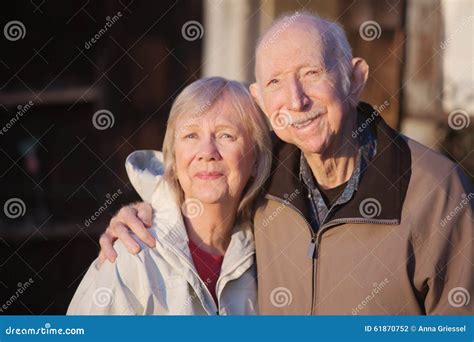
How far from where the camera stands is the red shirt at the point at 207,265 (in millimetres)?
2926

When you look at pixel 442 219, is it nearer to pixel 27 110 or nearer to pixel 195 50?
pixel 195 50

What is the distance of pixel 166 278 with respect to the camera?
9.43 ft

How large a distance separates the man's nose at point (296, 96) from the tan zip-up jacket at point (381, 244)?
10.5 inches

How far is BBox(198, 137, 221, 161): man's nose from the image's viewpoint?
112 inches

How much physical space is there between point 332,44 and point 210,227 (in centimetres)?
82

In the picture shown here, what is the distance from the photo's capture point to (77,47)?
341 centimetres

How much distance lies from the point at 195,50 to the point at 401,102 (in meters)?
0.91

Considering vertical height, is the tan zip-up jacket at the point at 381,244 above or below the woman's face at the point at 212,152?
below

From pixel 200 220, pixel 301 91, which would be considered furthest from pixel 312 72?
pixel 200 220

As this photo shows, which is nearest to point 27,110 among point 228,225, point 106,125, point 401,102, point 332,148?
point 106,125

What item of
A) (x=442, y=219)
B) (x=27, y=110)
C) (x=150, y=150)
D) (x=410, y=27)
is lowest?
(x=442, y=219)

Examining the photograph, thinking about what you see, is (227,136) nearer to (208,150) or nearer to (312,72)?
(208,150)

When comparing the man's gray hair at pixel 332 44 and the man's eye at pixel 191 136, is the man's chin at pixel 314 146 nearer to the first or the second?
the man's gray hair at pixel 332 44

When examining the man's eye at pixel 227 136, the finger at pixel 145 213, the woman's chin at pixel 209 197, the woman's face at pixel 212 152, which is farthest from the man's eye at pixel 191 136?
the finger at pixel 145 213
